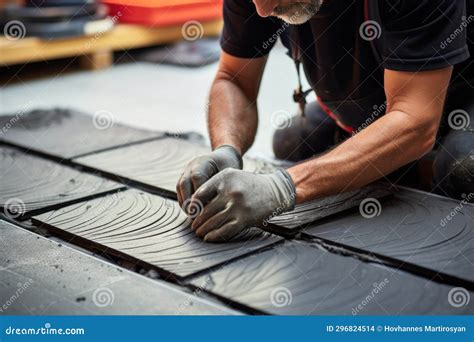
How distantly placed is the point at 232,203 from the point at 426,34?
2.39 feet

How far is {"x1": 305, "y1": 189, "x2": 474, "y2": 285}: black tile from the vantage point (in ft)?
5.90

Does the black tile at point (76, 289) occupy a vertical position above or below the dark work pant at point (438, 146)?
below

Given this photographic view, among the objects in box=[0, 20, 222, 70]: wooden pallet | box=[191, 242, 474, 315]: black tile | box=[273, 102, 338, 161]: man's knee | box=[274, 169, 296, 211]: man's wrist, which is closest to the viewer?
box=[191, 242, 474, 315]: black tile

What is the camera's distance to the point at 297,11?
6.93ft

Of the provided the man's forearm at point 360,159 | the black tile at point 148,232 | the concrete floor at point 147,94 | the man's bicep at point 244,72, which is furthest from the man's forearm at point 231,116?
the concrete floor at point 147,94

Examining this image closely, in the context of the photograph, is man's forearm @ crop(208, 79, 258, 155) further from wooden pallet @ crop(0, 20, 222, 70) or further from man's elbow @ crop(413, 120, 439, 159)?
wooden pallet @ crop(0, 20, 222, 70)

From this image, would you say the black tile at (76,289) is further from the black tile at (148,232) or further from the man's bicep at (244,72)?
the man's bicep at (244,72)

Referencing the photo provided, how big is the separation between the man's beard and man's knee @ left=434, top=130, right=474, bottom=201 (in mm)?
669

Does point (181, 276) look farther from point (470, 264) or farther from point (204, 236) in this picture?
point (470, 264)

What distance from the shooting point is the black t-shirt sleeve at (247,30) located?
243cm

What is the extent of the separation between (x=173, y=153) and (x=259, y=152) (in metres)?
0.70

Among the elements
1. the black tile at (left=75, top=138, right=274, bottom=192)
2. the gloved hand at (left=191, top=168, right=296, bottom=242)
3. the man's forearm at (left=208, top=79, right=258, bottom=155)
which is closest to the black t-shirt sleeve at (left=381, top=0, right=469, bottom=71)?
the gloved hand at (left=191, top=168, right=296, bottom=242)

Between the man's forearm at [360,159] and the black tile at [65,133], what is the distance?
1144 mm

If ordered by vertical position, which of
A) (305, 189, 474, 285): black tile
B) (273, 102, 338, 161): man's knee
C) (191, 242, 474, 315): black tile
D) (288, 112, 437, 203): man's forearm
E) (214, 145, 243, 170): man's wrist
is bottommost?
(191, 242, 474, 315): black tile
